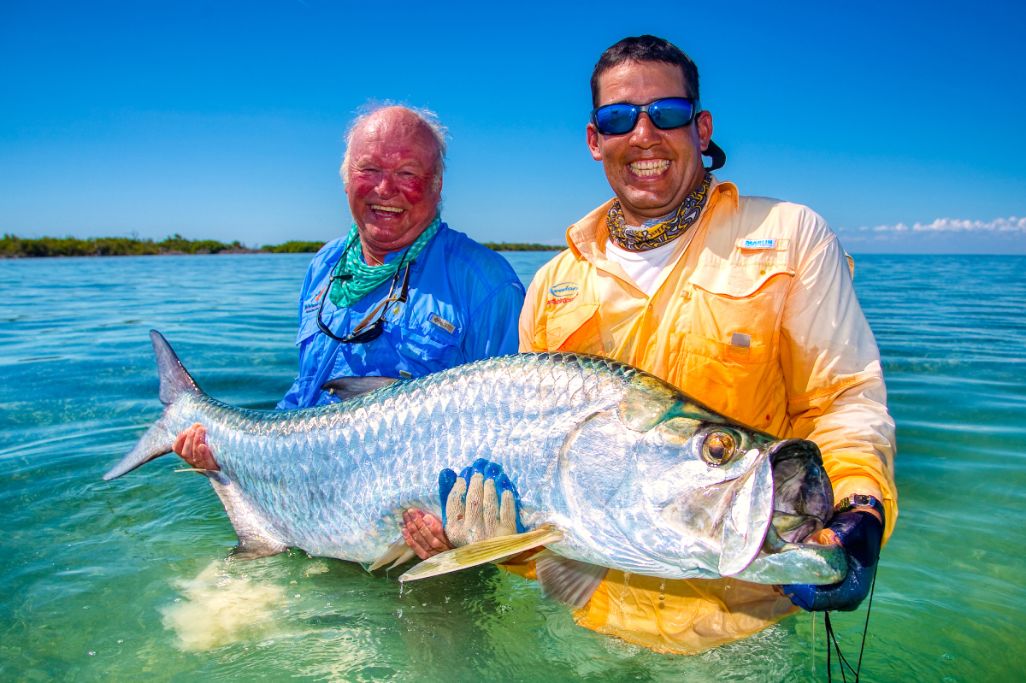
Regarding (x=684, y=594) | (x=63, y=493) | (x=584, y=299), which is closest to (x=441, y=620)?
(x=684, y=594)

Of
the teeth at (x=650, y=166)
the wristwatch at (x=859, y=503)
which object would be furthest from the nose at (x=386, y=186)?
the wristwatch at (x=859, y=503)

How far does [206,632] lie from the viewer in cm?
332

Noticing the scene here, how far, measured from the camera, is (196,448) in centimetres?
379

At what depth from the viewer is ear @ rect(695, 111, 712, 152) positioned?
9.61ft

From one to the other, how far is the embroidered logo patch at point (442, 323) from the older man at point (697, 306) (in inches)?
37.5

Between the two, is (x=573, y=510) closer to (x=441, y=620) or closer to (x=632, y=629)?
(x=632, y=629)

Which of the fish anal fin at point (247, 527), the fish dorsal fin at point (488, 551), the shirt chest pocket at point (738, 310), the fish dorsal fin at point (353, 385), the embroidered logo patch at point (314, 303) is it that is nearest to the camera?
the fish dorsal fin at point (488, 551)

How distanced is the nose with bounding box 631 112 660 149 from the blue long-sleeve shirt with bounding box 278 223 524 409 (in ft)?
4.33

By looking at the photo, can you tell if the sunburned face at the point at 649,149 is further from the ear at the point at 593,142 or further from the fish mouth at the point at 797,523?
the fish mouth at the point at 797,523

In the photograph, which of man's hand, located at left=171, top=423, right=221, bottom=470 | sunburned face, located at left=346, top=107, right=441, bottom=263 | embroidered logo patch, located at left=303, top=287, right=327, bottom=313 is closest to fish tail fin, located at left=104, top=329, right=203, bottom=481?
man's hand, located at left=171, top=423, right=221, bottom=470

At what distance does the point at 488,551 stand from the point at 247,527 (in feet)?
6.68

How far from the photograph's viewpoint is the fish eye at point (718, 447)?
199 cm

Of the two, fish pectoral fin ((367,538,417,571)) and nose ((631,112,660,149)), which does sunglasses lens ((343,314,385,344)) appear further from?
nose ((631,112,660,149))

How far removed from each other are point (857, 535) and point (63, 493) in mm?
5387
